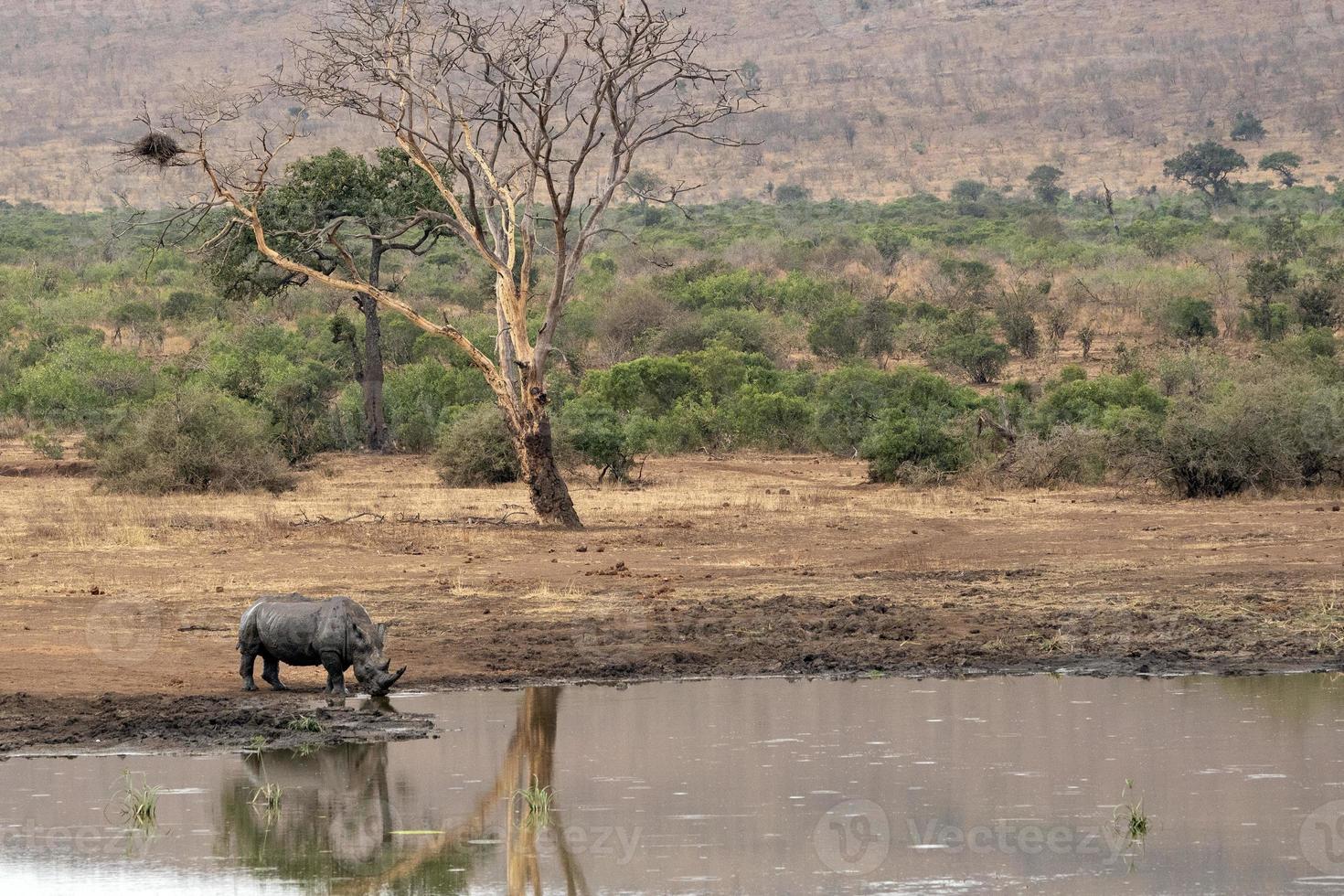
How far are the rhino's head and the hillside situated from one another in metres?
77.7

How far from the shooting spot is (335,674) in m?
10.7

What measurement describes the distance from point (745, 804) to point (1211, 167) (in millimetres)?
72601

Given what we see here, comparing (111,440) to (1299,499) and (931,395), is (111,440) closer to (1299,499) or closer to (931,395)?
(931,395)

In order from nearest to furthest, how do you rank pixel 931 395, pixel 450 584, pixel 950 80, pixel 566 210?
pixel 450 584
pixel 566 210
pixel 931 395
pixel 950 80

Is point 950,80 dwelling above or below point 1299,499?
above

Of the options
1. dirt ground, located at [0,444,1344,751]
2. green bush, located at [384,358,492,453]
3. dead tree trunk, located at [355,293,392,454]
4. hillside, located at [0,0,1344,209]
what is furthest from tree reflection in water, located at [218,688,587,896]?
hillside, located at [0,0,1344,209]

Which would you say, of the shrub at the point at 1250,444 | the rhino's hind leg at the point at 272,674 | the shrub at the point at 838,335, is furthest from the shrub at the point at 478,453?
the shrub at the point at 838,335

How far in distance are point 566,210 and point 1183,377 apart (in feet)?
54.2

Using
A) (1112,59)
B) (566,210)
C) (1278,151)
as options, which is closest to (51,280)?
(566,210)

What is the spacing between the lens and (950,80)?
10344cm

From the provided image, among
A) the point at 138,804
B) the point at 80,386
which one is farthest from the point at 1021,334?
the point at 138,804

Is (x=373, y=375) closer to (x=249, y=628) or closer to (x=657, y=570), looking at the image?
(x=657, y=570)

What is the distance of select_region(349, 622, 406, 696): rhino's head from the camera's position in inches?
418

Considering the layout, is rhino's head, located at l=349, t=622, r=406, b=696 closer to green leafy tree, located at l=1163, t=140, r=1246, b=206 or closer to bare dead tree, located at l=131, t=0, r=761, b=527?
bare dead tree, located at l=131, t=0, r=761, b=527
